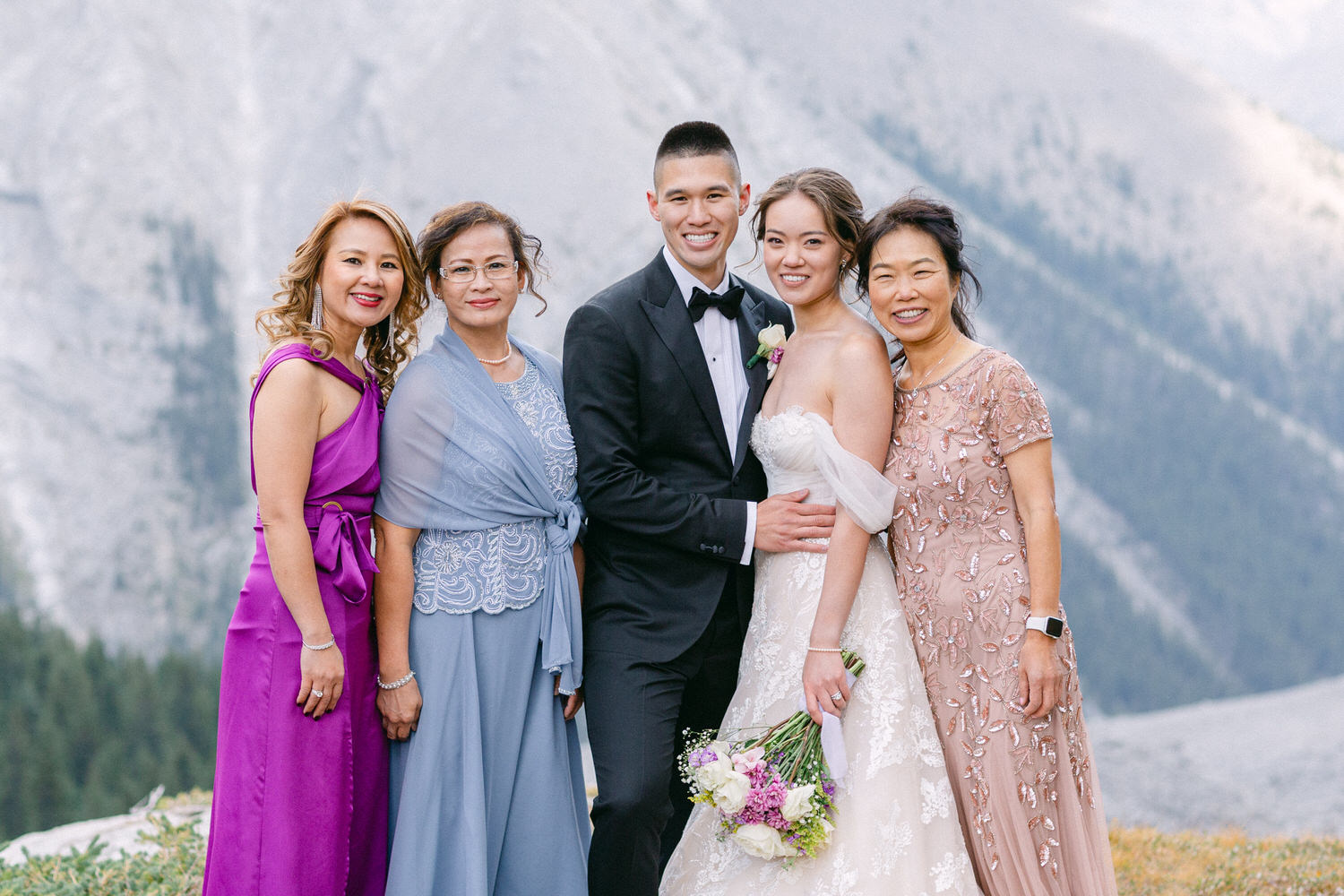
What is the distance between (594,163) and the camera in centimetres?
5912

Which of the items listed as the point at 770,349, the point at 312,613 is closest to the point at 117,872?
the point at 312,613

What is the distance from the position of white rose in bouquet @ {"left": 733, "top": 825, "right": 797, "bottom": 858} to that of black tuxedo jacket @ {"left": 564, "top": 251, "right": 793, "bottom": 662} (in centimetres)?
63

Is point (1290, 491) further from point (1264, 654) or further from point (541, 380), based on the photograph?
point (541, 380)

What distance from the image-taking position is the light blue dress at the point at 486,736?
362 centimetres

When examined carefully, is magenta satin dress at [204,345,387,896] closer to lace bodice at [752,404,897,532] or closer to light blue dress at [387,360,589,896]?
light blue dress at [387,360,589,896]

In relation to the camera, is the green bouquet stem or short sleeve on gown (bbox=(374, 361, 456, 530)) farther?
short sleeve on gown (bbox=(374, 361, 456, 530))

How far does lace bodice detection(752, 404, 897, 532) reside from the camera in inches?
142

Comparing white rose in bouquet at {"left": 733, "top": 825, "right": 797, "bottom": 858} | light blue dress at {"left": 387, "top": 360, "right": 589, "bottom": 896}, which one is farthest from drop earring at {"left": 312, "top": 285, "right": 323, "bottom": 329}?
white rose in bouquet at {"left": 733, "top": 825, "right": 797, "bottom": 858}

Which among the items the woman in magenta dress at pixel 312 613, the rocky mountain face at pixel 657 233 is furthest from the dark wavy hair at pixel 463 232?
the rocky mountain face at pixel 657 233

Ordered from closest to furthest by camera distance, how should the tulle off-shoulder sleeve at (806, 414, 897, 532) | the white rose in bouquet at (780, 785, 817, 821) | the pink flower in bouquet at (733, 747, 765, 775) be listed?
the white rose in bouquet at (780, 785, 817, 821)
the pink flower in bouquet at (733, 747, 765, 775)
the tulle off-shoulder sleeve at (806, 414, 897, 532)

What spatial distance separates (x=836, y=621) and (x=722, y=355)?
1062 millimetres

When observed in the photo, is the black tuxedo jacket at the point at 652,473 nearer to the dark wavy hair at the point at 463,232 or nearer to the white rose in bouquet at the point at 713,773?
the dark wavy hair at the point at 463,232

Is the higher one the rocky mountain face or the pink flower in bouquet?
the rocky mountain face
